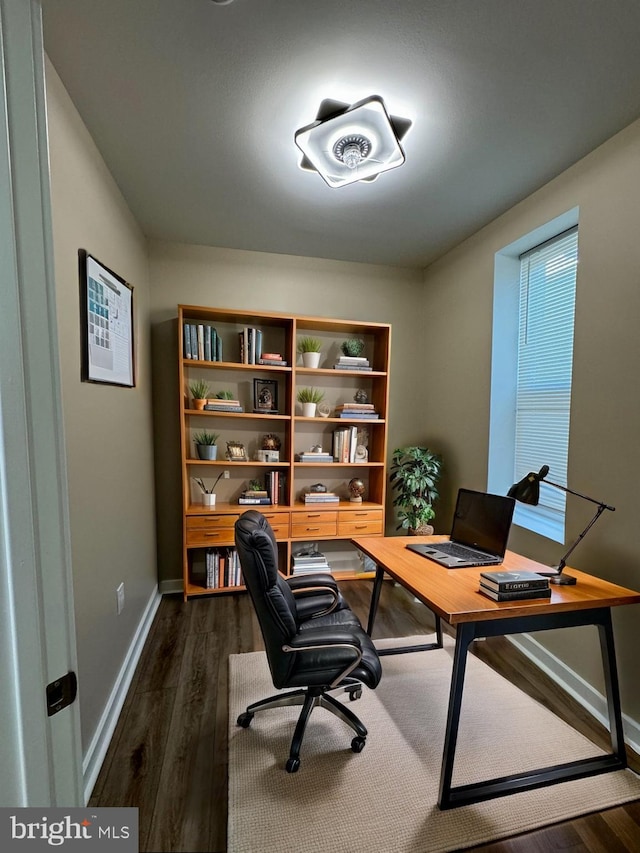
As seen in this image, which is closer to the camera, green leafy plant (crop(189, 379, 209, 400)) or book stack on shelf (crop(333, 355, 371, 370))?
green leafy plant (crop(189, 379, 209, 400))

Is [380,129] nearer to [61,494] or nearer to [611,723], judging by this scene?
[61,494]

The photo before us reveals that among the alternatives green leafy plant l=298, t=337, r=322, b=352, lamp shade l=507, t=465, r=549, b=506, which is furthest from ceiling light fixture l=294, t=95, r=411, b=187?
lamp shade l=507, t=465, r=549, b=506

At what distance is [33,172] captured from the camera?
0.55 meters

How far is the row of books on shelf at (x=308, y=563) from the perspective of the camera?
9.44 ft

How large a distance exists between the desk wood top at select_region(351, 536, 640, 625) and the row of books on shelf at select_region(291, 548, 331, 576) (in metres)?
1.22

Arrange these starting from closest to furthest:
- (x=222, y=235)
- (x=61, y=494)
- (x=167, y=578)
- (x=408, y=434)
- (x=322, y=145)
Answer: (x=61, y=494)
(x=322, y=145)
(x=222, y=235)
(x=167, y=578)
(x=408, y=434)

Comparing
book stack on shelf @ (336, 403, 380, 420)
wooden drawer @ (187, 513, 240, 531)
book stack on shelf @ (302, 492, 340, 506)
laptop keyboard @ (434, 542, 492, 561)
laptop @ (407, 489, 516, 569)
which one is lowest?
wooden drawer @ (187, 513, 240, 531)

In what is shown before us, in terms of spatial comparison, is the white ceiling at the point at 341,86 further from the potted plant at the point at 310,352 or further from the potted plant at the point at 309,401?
the potted plant at the point at 309,401

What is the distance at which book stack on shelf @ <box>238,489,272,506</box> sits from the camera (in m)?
2.83

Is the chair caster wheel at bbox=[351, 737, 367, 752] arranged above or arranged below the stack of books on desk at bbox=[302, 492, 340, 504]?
below

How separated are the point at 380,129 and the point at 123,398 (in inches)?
70.5

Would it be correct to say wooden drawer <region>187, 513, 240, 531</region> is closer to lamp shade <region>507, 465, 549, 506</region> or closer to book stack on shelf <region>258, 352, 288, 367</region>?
book stack on shelf <region>258, 352, 288, 367</region>

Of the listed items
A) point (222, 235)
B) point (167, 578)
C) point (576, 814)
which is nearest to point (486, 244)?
point (222, 235)

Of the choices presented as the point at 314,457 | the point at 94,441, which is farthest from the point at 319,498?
the point at 94,441
